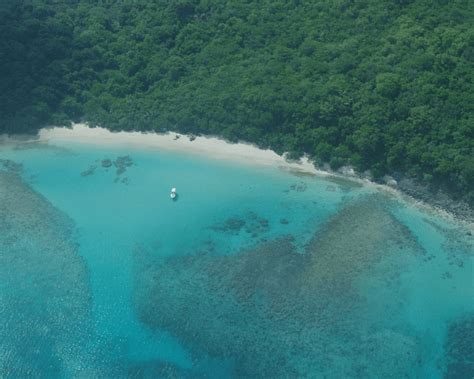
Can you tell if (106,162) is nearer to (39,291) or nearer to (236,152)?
(236,152)

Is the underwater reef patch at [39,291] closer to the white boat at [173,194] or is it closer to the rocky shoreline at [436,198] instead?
the white boat at [173,194]

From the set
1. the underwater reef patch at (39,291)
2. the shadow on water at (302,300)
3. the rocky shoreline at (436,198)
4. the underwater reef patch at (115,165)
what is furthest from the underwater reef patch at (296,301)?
the underwater reef patch at (115,165)

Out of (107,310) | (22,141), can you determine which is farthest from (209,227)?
(22,141)

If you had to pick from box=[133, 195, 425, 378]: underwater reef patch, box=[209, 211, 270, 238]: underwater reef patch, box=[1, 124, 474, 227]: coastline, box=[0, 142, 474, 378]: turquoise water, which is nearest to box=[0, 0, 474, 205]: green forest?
box=[1, 124, 474, 227]: coastline

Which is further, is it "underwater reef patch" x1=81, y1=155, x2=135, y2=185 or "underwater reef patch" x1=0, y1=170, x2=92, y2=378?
"underwater reef patch" x1=81, y1=155, x2=135, y2=185

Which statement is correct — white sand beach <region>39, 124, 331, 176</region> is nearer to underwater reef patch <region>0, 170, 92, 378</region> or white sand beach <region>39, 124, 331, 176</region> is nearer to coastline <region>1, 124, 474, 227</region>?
coastline <region>1, 124, 474, 227</region>
